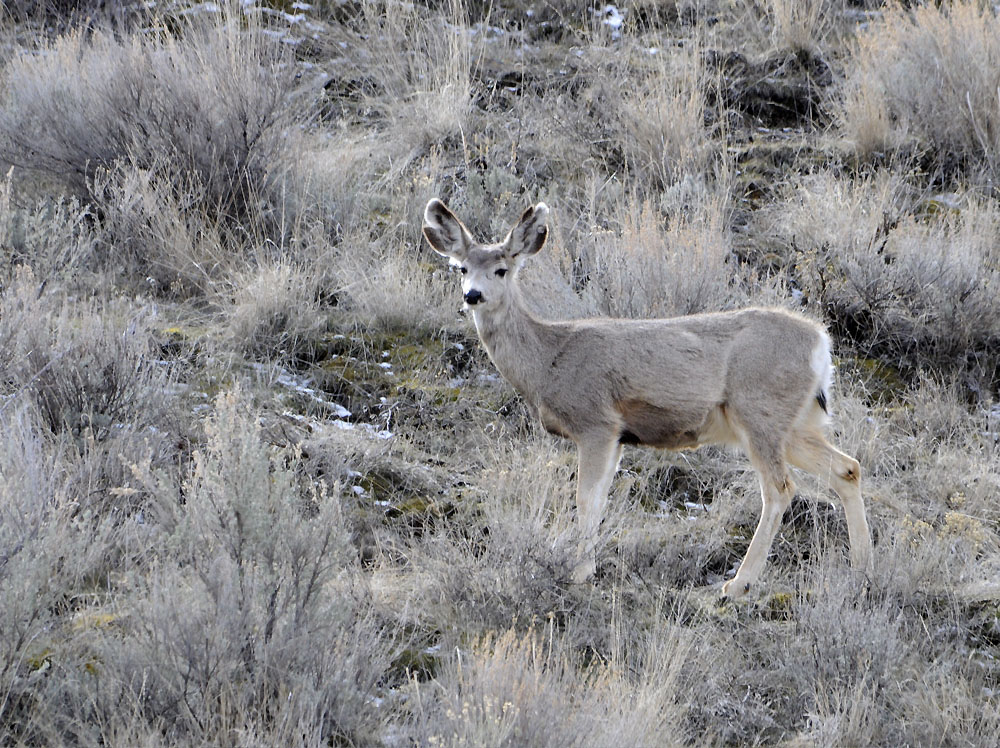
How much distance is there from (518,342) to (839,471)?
75.5 inches

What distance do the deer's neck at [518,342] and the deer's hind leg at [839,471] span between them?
145 cm

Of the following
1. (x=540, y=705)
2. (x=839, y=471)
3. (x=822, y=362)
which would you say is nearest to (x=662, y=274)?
(x=822, y=362)

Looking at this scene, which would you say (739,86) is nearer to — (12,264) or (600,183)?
(600,183)

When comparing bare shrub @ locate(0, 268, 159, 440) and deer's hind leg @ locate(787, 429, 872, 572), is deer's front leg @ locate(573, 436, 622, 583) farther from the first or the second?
bare shrub @ locate(0, 268, 159, 440)

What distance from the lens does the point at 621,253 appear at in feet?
28.6

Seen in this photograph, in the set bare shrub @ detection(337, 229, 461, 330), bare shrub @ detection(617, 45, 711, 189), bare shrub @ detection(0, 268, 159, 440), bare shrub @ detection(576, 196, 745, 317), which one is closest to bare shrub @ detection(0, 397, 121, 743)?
bare shrub @ detection(0, 268, 159, 440)

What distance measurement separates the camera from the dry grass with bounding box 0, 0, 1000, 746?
4715 mm

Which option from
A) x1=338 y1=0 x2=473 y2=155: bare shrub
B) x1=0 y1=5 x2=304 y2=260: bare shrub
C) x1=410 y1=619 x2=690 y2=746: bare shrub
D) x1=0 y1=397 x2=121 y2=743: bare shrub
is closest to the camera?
x1=410 y1=619 x2=690 y2=746: bare shrub

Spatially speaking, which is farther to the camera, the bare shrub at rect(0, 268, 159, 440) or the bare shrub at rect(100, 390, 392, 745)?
the bare shrub at rect(0, 268, 159, 440)

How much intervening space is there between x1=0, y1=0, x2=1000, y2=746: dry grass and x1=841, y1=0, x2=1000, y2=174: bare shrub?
0.12 feet

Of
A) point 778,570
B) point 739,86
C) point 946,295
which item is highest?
point 739,86

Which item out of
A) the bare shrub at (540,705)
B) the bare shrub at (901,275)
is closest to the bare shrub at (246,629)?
the bare shrub at (540,705)

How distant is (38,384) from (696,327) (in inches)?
143

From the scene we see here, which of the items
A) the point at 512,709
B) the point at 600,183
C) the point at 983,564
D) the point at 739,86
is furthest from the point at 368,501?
the point at 739,86
